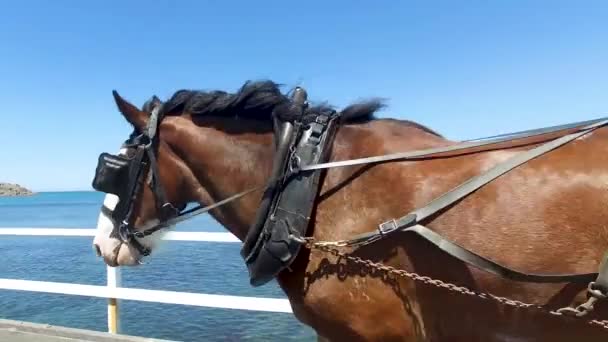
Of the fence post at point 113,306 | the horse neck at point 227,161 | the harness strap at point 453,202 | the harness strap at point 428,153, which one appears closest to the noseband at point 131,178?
the horse neck at point 227,161

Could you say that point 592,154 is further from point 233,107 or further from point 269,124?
point 233,107

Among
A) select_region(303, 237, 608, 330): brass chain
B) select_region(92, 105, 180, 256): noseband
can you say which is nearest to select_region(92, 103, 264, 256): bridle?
select_region(92, 105, 180, 256): noseband

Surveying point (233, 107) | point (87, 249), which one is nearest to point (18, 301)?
point (87, 249)

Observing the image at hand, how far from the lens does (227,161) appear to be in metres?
2.50

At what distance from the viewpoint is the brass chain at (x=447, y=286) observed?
1.73 metres

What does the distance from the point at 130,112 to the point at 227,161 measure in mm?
645

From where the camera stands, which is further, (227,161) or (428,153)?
(227,161)

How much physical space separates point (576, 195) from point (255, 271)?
1392mm

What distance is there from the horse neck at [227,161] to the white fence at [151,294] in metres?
1.30

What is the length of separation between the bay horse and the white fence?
1.33 m

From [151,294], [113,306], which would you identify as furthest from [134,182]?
Answer: [113,306]

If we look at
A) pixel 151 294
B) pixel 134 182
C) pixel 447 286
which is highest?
pixel 134 182

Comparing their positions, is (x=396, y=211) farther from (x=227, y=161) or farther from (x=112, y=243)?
(x=112, y=243)

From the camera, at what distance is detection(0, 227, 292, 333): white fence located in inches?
160
